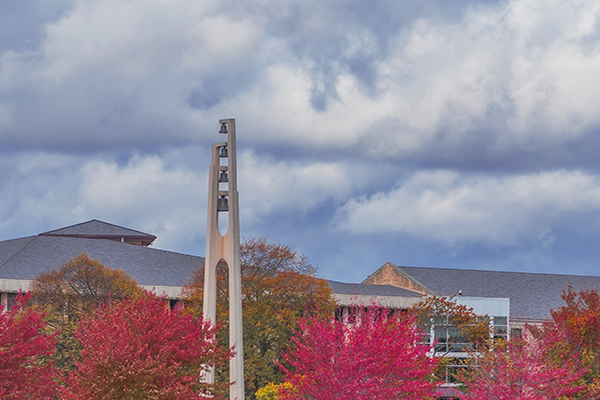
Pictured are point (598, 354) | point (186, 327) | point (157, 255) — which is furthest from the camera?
point (157, 255)

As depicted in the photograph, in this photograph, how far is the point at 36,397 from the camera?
1077 inches

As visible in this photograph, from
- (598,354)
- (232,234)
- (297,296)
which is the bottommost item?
(598,354)

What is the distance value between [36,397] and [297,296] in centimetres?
2443

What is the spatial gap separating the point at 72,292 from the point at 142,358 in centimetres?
2693

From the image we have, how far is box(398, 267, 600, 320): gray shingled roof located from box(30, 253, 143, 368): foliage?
106 feet

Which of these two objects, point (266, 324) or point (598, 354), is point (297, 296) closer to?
point (266, 324)

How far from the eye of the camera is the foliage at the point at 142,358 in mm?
23422

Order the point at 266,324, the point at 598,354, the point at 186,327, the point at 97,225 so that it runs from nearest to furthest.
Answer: the point at 186,327
the point at 598,354
the point at 266,324
the point at 97,225

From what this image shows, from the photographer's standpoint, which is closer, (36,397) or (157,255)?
(36,397)

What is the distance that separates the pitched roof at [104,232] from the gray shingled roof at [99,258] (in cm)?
2111

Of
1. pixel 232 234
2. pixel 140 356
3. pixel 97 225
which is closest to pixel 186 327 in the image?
pixel 140 356

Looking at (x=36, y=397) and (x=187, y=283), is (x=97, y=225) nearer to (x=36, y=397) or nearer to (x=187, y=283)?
(x=187, y=283)

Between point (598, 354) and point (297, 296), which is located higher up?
point (297, 296)

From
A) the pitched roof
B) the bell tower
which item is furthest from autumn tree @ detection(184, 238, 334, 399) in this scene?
the pitched roof
